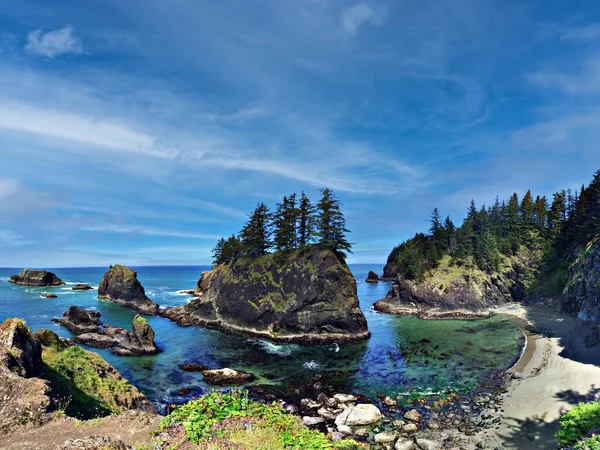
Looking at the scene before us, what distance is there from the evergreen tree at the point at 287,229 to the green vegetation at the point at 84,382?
42620 mm

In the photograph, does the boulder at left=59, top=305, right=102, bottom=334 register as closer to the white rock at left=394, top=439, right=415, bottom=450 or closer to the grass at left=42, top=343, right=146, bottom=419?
the grass at left=42, top=343, right=146, bottom=419

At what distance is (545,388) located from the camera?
29359 mm

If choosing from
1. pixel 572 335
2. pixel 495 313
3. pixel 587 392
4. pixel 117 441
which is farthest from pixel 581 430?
pixel 495 313

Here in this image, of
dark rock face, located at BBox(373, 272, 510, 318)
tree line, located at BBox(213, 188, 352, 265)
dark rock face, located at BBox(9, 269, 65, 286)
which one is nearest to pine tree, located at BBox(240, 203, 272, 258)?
tree line, located at BBox(213, 188, 352, 265)

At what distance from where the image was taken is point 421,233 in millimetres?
133750

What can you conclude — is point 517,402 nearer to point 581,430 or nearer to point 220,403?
point 581,430

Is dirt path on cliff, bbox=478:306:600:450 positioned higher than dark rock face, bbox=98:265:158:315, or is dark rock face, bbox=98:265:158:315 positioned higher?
dark rock face, bbox=98:265:158:315

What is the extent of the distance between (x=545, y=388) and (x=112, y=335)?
5761 cm

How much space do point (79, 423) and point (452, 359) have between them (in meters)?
42.9

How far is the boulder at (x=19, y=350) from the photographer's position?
45.4ft

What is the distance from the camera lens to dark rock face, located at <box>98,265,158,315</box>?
3073 inches

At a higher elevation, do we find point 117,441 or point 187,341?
point 117,441

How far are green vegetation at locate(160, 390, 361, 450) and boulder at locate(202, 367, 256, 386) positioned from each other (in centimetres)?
2633

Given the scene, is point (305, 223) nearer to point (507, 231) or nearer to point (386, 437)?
point (386, 437)
